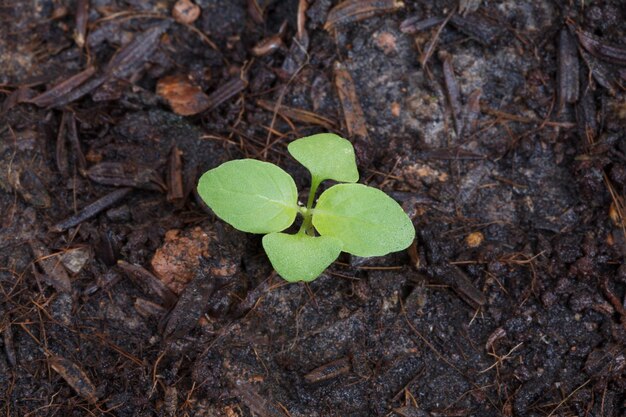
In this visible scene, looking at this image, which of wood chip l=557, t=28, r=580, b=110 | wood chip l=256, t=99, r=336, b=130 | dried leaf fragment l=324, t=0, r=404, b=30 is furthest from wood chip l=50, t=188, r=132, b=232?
wood chip l=557, t=28, r=580, b=110

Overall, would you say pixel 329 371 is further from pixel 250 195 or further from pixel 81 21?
pixel 81 21

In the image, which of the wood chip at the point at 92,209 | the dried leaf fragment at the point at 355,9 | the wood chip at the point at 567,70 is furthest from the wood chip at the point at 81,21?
the wood chip at the point at 567,70

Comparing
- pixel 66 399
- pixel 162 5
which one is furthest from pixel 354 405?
pixel 162 5

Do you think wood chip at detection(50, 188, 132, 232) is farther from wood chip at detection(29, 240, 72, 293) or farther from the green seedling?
the green seedling

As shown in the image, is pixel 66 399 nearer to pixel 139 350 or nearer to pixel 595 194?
pixel 139 350

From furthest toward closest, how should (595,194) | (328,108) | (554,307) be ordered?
(328,108)
(595,194)
(554,307)

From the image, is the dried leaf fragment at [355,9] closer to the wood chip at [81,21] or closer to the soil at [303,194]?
the soil at [303,194]

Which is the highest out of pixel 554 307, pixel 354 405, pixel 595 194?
pixel 595 194
